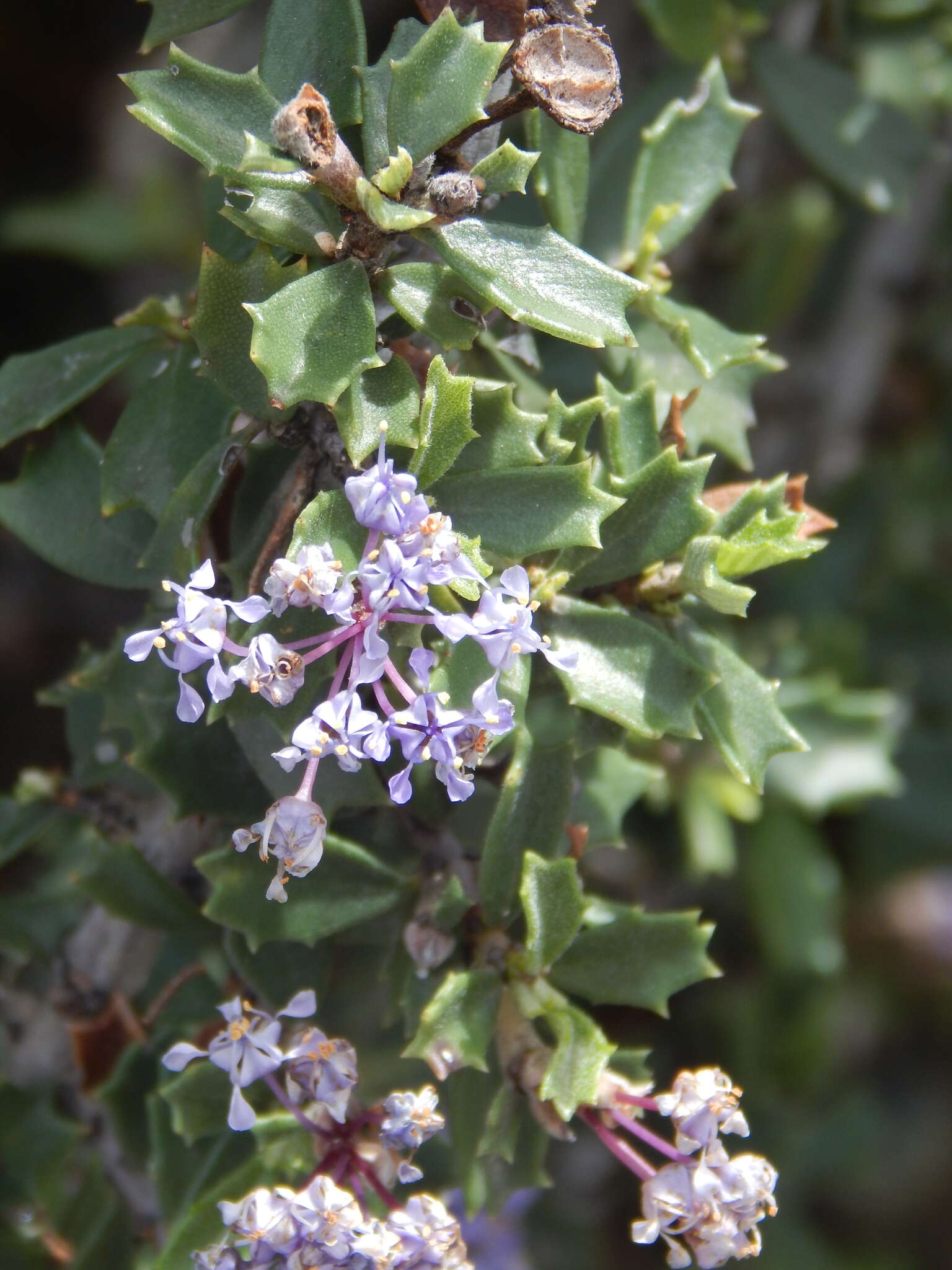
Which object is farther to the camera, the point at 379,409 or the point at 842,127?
the point at 842,127

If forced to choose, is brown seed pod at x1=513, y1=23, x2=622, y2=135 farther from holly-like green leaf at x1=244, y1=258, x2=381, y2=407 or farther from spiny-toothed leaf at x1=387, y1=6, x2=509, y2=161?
→ holly-like green leaf at x1=244, y1=258, x2=381, y2=407

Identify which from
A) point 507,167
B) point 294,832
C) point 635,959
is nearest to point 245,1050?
point 294,832

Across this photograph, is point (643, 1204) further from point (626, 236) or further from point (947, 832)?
point (947, 832)

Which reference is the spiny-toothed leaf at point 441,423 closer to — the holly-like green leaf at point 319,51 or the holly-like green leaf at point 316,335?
the holly-like green leaf at point 316,335

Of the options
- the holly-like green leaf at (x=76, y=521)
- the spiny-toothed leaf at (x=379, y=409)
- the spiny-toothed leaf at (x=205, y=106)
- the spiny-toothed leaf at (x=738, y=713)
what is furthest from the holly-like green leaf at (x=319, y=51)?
the spiny-toothed leaf at (x=738, y=713)

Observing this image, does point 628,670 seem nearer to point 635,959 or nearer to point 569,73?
point 635,959
